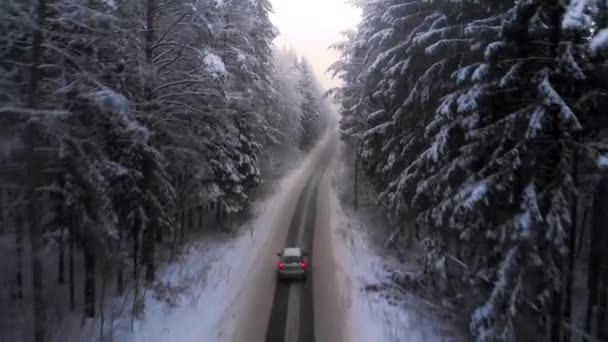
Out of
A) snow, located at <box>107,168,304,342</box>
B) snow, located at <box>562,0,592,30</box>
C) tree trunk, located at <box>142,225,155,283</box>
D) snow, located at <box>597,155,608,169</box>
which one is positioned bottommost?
snow, located at <box>107,168,304,342</box>

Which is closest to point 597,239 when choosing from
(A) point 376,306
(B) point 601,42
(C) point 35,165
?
(B) point 601,42

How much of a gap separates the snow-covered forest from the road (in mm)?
3723

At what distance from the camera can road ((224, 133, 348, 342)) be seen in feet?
40.1

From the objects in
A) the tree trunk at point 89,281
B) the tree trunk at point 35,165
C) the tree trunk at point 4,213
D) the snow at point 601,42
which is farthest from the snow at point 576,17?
the tree trunk at point 4,213

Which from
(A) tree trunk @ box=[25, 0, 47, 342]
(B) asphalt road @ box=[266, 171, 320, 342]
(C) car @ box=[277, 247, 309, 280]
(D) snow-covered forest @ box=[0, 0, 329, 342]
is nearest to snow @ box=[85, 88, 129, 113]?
(D) snow-covered forest @ box=[0, 0, 329, 342]

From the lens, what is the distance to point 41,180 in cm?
913

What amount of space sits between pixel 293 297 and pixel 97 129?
30.0ft

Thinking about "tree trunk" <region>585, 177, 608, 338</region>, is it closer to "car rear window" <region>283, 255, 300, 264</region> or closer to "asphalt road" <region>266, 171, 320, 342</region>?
"asphalt road" <region>266, 171, 320, 342</region>

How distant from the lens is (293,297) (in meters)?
15.1

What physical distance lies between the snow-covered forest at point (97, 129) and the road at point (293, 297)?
3.72 metres

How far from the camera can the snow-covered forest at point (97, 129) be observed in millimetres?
7961

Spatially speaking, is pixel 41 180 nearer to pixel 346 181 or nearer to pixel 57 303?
pixel 57 303

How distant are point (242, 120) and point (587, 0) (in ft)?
57.2

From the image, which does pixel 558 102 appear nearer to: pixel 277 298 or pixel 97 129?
pixel 97 129
